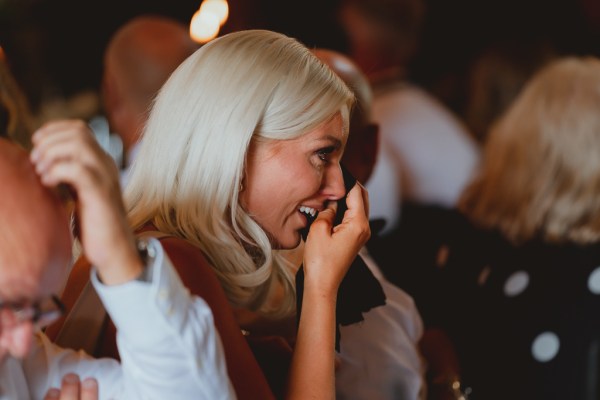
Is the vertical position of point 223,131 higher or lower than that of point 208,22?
higher

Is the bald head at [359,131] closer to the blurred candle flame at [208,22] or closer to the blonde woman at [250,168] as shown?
the blonde woman at [250,168]

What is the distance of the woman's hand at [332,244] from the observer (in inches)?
49.9

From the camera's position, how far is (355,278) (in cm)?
147

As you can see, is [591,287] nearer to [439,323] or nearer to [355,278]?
[439,323]

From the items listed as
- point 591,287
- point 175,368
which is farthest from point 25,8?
point 175,368

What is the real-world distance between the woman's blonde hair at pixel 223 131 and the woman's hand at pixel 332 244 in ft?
0.36

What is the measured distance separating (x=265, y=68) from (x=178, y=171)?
228mm

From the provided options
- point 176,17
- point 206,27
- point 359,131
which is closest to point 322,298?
point 359,131

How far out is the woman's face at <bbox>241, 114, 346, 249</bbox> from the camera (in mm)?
1359

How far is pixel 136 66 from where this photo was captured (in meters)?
2.78

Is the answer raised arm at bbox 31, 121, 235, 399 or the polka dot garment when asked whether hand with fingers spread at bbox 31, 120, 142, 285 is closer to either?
raised arm at bbox 31, 121, 235, 399

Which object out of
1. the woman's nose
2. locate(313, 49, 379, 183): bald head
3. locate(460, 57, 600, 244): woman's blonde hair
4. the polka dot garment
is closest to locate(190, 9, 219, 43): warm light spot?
locate(313, 49, 379, 183): bald head

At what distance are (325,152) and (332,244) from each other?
0.18m

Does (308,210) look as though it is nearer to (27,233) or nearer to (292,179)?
(292,179)
